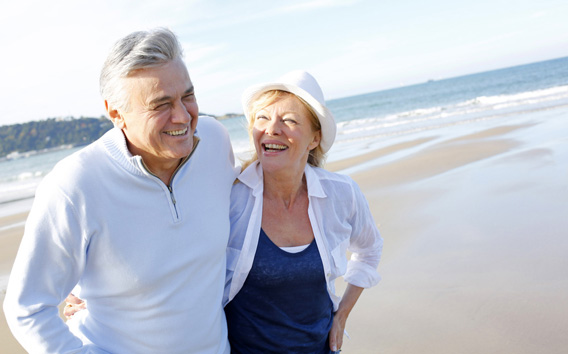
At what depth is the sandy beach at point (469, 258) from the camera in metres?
3.67

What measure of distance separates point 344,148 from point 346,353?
42.1 feet

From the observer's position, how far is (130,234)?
200 centimetres

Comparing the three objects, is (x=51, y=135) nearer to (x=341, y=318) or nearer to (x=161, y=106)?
(x=341, y=318)

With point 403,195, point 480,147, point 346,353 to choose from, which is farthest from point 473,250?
point 480,147

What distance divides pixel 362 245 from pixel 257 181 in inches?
32.1

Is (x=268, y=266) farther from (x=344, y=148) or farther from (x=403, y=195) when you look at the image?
(x=344, y=148)

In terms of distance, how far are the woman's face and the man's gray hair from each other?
73cm

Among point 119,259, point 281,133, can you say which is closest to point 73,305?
point 119,259

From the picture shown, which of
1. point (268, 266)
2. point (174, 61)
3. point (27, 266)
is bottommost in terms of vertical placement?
point (268, 266)

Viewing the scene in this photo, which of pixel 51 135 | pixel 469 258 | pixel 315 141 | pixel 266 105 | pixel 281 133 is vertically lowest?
pixel 51 135

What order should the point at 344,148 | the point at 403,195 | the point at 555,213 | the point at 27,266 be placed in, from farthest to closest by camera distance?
the point at 344,148, the point at 403,195, the point at 555,213, the point at 27,266

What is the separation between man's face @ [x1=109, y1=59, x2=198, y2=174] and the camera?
1973 mm

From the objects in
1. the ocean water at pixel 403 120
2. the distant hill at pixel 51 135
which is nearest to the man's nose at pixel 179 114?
the ocean water at pixel 403 120

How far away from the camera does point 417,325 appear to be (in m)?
3.88
